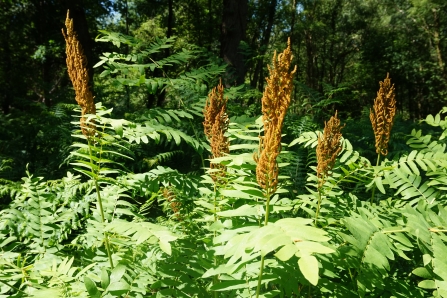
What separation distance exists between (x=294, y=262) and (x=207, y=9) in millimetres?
15812

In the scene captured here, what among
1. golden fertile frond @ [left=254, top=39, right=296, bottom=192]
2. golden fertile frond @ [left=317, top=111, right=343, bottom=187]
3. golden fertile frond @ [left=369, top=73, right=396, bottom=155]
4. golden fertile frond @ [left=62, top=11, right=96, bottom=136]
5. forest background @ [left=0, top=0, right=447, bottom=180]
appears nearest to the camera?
golden fertile frond @ [left=254, top=39, right=296, bottom=192]

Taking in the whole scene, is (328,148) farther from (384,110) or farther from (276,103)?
(384,110)

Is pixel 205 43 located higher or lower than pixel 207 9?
lower

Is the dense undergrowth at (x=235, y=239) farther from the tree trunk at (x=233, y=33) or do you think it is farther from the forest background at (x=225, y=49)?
the tree trunk at (x=233, y=33)

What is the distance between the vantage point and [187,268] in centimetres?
163

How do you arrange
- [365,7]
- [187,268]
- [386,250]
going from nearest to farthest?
[386,250] < [187,268] < [365,7]

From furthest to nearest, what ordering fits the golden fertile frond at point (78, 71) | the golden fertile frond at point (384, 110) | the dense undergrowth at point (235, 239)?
the golden fertile frond at point (384, 110), the golden fertile frond at point (78, 71), the dense undergrowth at point (235, 239)

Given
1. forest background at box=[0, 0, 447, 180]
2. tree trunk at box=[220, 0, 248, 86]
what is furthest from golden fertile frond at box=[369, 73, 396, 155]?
tree trunk at box=[220, 0, 248, 86]

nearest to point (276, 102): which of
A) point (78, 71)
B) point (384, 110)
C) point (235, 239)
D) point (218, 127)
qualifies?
point (235, 239)

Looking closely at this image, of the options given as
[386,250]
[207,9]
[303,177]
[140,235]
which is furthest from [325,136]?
[207,9]

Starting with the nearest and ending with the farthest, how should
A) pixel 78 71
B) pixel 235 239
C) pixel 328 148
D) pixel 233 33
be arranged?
pixel 235 239 → pixel 328 148 → pixel 78 71 → pixel 233 33

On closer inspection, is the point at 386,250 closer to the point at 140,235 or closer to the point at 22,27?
the point at 140,235

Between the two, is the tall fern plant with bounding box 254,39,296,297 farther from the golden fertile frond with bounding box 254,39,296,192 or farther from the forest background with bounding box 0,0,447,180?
the forest background with bounding box 0,0,447,180

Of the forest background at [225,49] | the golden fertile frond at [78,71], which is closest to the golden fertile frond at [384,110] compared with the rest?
the golden fertile frond at [78,71]
